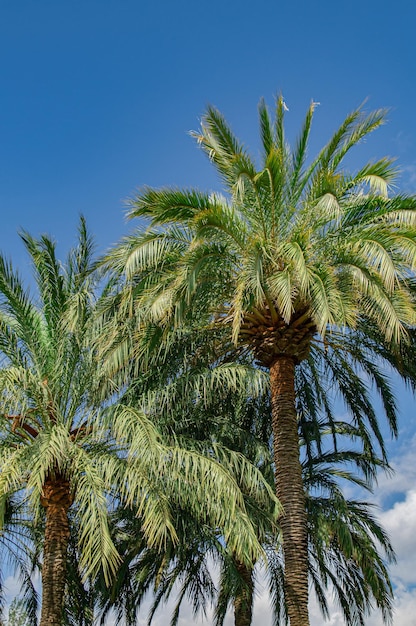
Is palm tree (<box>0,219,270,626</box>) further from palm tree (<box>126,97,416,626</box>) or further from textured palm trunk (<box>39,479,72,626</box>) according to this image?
palm tree (<box>126,97,416,626</box>)

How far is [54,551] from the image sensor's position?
12.6 metres

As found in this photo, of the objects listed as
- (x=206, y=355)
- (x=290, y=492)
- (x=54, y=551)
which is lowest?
(x=54, y=551)

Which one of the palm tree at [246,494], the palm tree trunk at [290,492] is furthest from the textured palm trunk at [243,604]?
the palm tree trunk at [290,492]

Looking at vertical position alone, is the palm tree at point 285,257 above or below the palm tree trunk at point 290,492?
above

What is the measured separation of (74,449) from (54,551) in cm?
185

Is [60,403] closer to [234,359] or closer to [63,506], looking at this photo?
[63,506]

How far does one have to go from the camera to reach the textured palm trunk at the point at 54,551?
1208cm

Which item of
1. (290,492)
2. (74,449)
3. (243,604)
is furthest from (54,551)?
(243,604)

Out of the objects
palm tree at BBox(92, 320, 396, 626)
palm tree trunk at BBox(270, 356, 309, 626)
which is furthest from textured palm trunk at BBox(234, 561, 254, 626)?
palm tree trunk at BBox(270, 356, 309, 626)

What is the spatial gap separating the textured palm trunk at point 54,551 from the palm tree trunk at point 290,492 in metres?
3.88

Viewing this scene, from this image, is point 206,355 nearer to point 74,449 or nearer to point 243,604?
point 74,449

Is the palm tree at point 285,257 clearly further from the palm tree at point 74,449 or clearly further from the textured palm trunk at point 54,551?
the textured palm trunk at point 54,551

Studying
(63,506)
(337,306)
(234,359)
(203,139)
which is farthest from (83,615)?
(203,139)

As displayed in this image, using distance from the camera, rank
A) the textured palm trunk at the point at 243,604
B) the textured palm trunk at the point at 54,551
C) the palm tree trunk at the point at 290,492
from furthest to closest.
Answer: the textured palm trunk at the point at 243,604, the textured palm trunk at the point at 54,551, the palm tree trunk at the point at 290,492
